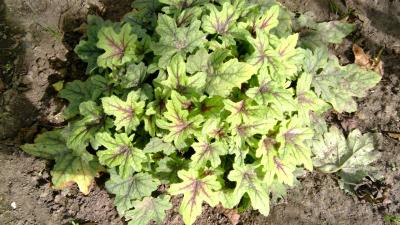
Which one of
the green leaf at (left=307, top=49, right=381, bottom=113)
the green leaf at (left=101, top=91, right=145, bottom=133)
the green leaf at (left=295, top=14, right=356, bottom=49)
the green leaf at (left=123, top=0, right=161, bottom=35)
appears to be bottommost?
the green leaf at (left=307, top=49, right=381, bottom=113)

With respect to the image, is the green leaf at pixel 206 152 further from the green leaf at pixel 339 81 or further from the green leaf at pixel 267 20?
the green leaf at pixel 339 81

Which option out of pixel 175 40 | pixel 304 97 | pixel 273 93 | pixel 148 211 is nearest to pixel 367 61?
pixel 304 97

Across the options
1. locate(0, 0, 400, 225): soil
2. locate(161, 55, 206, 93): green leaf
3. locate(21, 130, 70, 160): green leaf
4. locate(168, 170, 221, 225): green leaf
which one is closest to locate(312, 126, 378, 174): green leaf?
locate(0, 0, 400, 225): soil

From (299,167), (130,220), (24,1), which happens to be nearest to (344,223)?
(299,167)

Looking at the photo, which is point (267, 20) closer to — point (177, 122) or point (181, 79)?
point (181, 79)

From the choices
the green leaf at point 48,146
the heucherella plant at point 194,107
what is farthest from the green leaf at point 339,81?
the green leaf at point 48,146

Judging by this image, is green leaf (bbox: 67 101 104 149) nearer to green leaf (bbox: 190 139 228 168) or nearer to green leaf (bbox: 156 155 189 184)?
green leaf (bbox: 156 155 189 184)
